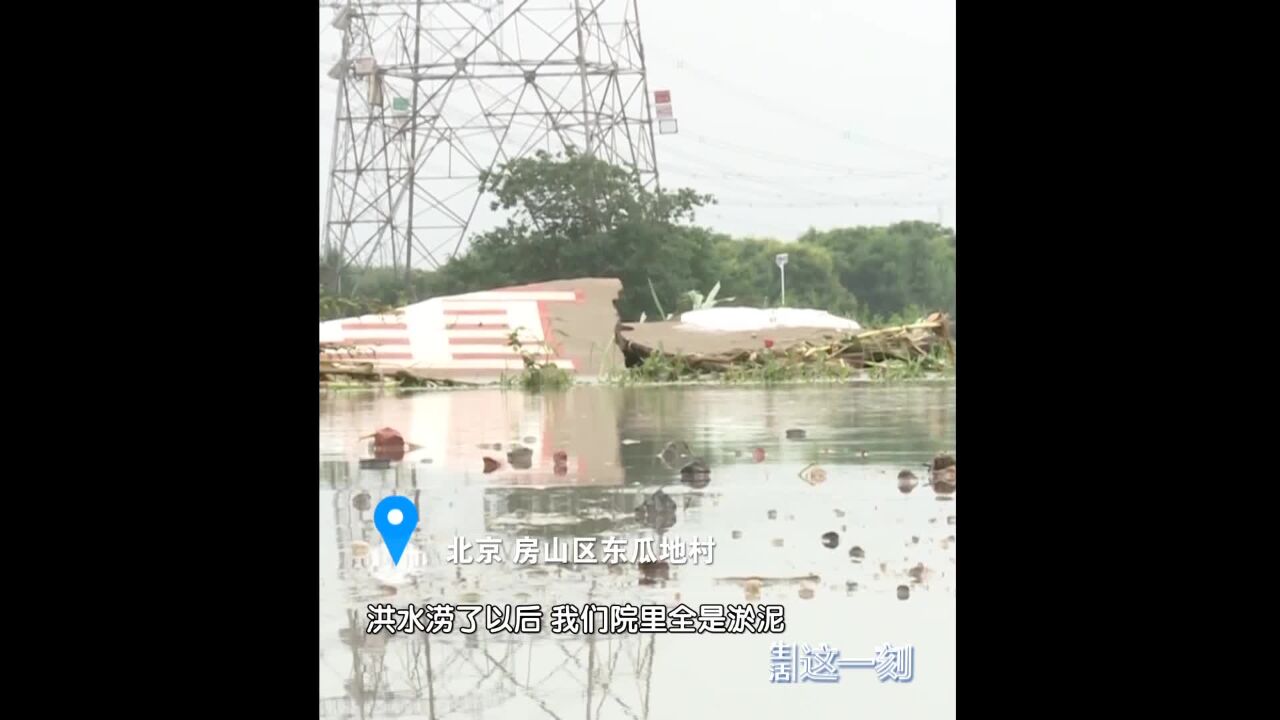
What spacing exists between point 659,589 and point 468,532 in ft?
1.94

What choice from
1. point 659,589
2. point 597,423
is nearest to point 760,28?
point 597,423

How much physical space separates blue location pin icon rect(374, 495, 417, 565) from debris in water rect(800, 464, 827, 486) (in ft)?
3.82

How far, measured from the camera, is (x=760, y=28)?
18.8 feet

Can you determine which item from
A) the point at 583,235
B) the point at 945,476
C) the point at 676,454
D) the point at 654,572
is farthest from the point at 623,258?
the point at 945,476

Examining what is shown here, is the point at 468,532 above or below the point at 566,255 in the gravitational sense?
below

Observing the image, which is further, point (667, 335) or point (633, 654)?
point (667, 335)

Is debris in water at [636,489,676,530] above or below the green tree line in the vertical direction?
below

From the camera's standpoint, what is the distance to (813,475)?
569cm

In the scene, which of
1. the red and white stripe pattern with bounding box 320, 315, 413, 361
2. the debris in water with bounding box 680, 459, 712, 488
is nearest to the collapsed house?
the red and white stripe pattern with bounding box 320, 315, 413, 361

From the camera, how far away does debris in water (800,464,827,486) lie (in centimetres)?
568

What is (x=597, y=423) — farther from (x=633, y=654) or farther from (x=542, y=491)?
(x=633, y=654)

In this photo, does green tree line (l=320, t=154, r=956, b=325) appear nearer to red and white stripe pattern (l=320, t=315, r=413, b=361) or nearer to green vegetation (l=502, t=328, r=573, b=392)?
red and white stripe pattern (l=320, t=315, r=413, b=361)

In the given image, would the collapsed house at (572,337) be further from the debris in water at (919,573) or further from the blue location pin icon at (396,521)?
the debris in water at (919,573)

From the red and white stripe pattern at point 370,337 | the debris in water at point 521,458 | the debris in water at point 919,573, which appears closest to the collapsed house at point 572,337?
the red and white stripe pattern at point 370,337
